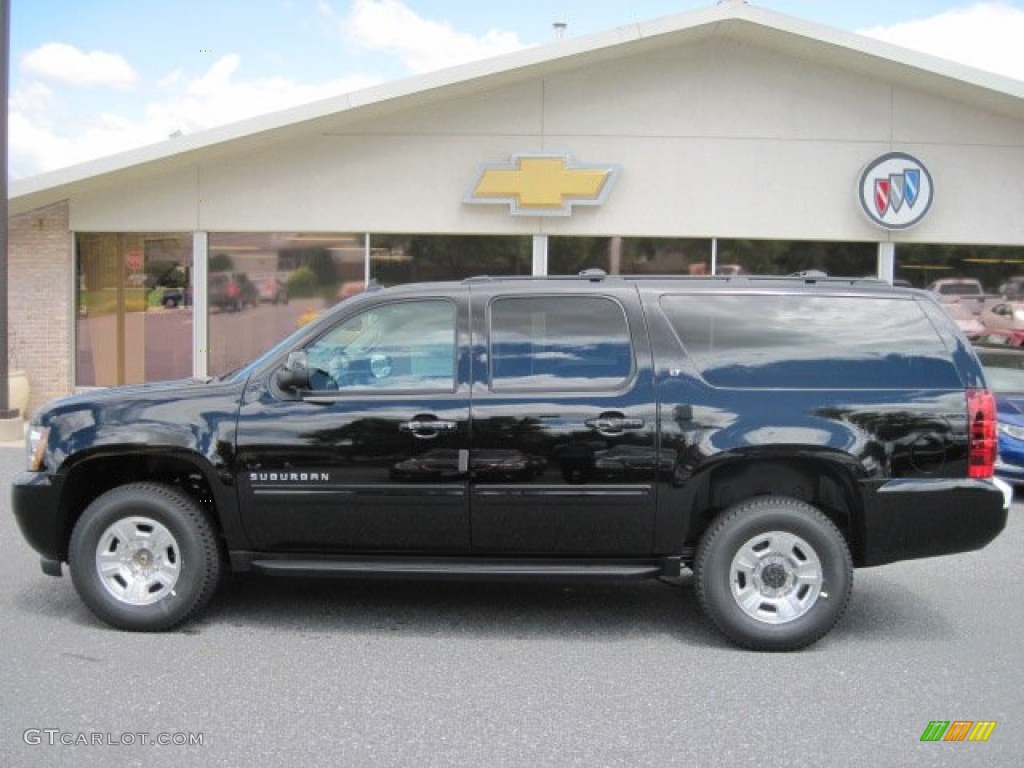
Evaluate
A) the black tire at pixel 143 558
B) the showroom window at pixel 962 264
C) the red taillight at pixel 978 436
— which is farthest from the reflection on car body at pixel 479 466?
the showroom window at pixel 962 264

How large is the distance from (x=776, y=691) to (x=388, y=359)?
2528 mm

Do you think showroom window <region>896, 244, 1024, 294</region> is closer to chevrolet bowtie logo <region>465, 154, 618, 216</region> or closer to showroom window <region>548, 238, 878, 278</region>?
showroom window <region>548, 238, 878, 278</region>

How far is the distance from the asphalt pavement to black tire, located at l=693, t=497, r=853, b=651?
0.16 m

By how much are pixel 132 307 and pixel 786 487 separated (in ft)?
40.6

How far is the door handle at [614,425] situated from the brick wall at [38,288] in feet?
40.0

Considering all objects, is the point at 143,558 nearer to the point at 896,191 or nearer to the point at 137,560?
the point at 137,560

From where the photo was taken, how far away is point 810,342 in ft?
18.1

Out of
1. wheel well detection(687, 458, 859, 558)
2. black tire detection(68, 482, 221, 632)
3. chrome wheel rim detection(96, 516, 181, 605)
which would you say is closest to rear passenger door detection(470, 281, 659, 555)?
wheel well detection(687, 458, 859, 558)

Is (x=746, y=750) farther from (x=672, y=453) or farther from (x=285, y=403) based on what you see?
(x=285, y=403)

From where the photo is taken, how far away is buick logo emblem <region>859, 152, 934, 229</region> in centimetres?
1495

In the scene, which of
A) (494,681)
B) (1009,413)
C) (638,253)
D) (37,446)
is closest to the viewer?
(494,681)

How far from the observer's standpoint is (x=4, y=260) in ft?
43.4

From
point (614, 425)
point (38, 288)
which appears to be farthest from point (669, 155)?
point (614, 425)

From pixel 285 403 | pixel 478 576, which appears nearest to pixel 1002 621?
pixel 478 576
